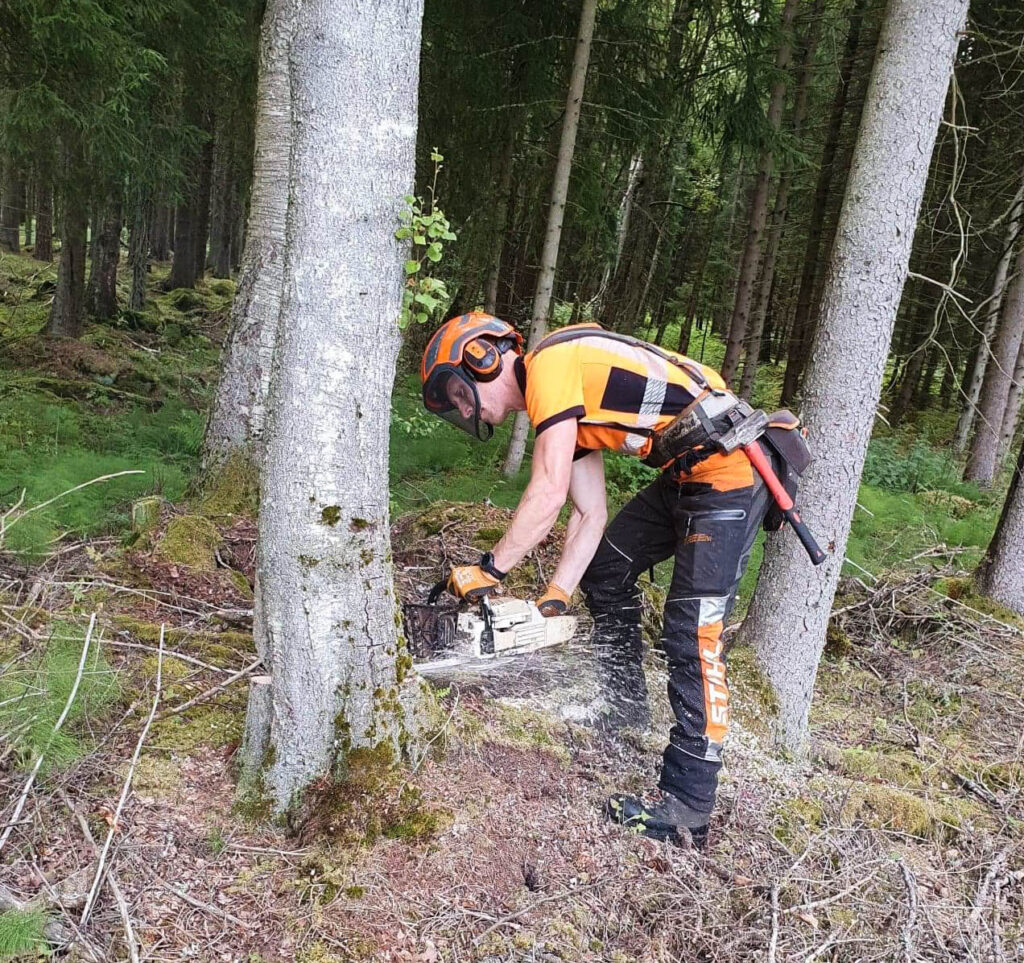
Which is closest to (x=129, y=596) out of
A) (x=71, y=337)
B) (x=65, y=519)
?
(x=65, y=519)

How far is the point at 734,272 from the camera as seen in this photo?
21.4 metres

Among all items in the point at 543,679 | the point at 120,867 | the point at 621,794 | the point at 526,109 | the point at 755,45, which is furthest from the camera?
the point at 526,109

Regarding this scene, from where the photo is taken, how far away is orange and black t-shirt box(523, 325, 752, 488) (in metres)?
2.83

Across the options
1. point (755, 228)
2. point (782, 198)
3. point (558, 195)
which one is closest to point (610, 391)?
point (558, 195)

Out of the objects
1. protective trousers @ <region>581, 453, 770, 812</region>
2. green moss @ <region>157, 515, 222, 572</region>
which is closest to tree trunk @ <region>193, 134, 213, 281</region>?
green moss @ <region>157, 515, 222, 572</region>

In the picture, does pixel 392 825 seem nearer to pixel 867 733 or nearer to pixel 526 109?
pixel 867 733

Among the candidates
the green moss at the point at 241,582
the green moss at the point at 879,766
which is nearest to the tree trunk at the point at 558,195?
the green moss at the point at 241,582

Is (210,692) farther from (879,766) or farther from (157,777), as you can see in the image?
(879,766)

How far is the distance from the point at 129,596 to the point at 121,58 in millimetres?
5704

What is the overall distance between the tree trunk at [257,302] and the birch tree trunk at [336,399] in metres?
2.81

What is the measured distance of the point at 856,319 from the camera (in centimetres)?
339

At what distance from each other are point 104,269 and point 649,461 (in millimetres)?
12273

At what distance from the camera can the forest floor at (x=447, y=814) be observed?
2.09 metres

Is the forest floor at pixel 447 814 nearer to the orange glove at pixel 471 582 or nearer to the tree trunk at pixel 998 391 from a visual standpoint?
the orange glove at pixel 471 582
